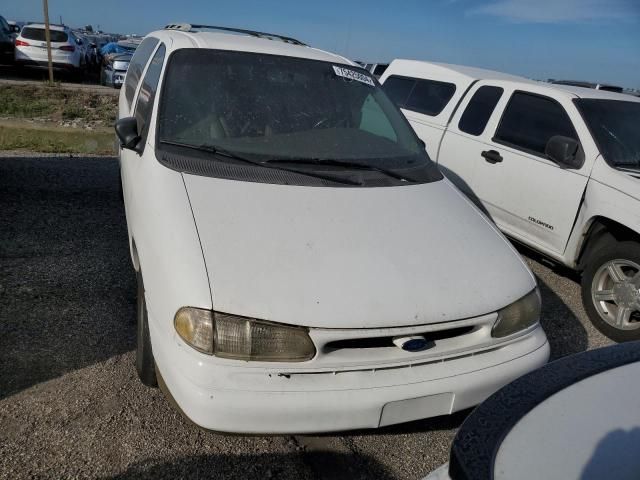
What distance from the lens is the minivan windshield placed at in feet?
9.89

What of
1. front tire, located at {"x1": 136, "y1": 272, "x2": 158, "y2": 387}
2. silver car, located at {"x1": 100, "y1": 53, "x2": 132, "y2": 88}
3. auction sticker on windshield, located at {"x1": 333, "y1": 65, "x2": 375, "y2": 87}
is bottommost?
silver car, located at {"x1": 100, "y1": 53, "x2": 132, "y2": 88}

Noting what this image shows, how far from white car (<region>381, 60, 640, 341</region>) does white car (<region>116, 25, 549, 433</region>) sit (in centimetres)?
154

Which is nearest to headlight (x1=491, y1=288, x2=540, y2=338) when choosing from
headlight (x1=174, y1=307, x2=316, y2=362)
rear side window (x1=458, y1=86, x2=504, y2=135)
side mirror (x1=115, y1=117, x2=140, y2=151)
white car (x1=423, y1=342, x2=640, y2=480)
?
white car (x1=423, y1=342, x2=640, y2=480)

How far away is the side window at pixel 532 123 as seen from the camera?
15.1 feet

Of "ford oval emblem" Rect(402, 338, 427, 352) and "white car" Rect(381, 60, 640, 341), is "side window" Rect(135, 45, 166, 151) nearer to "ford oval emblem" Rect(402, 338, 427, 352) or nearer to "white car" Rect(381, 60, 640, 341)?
"ford oval emblem" Rect(402, 338, 427, 352)

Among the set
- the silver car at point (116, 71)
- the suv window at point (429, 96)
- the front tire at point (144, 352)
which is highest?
the suv window at point (429, 96)

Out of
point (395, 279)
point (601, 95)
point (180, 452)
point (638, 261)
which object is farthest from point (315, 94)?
point (601, 95)

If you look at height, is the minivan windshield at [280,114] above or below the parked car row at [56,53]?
above

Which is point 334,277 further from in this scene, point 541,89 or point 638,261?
point 541,89

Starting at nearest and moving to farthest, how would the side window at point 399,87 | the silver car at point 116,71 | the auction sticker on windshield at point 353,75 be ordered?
1. the auction sticker on windshield at point 353,75
2. the side window at point 399,87
3. the silver car at point 116,71

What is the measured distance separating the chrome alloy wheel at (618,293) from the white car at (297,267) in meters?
1.58

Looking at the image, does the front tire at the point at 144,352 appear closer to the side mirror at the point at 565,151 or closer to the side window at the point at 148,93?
the side window at the point at 148,93

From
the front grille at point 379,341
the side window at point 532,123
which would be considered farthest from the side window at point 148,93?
the side window at point 532,123

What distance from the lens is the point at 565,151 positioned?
4195mm
